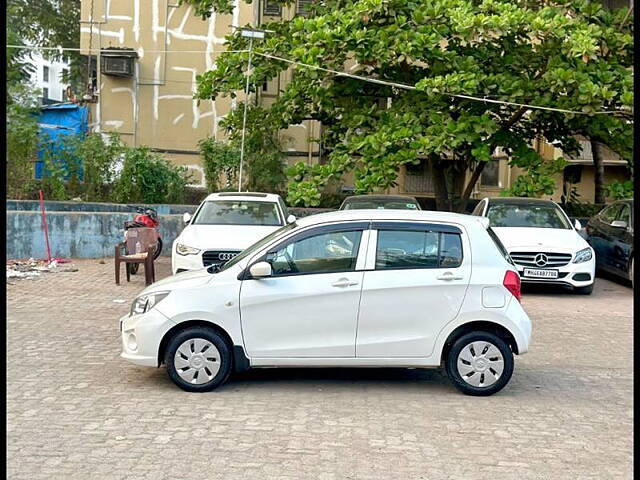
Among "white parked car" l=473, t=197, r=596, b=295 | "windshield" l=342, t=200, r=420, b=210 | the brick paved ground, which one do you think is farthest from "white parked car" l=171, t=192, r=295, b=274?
"white parked car" l=473, t=197, r=596, b=295

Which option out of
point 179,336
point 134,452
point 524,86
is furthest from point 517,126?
point 134,452

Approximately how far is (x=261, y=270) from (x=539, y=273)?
7.90 meters

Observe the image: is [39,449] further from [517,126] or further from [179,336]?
[517,126]

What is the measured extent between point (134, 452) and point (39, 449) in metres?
0.66

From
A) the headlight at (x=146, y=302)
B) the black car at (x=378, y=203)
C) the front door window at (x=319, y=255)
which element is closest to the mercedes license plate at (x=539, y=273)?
the black car at (x=378, y=203)

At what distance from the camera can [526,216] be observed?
15602 mm

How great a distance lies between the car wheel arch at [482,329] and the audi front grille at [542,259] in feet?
22.2

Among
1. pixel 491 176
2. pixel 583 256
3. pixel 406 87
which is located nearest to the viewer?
pixel 583 256

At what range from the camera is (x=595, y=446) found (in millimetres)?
6184

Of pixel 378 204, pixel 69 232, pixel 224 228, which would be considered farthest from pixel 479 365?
pixel 69 232

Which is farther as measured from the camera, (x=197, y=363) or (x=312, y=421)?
(x=197, y=363)

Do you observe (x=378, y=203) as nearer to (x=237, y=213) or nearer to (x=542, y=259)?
(x=237, y=213)

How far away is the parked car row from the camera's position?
24.3 ft

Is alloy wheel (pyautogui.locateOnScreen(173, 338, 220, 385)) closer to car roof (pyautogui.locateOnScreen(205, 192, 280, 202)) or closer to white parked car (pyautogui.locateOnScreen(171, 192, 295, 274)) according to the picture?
white parked car (pyautogui.locateOnScreen(171, 192, 295, 274))
